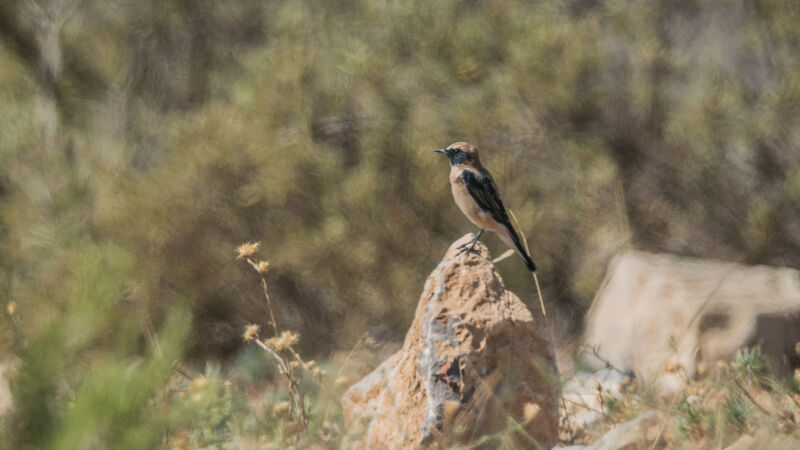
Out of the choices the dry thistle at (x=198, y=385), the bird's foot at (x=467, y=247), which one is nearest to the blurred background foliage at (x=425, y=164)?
the bird's foot at (x=467, y=247)

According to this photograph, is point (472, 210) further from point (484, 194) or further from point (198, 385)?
point (198, 385)

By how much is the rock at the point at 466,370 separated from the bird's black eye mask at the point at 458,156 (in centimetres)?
92

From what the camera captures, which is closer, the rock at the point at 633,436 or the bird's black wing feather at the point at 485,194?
the rock at the point at 633,436

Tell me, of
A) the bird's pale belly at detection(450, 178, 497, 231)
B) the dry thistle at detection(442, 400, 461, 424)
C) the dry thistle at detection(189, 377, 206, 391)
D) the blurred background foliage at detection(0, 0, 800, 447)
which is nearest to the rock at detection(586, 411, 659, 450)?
the dry thistle at detection(442, 400, 461, 424)

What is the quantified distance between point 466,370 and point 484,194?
119cm

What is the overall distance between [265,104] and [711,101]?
11.7ft

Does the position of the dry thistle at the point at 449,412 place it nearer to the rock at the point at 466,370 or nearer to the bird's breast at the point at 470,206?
the rock at the point at 466,370

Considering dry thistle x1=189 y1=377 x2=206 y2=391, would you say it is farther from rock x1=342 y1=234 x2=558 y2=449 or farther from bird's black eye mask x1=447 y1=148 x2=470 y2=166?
bird's black eye mask x1=447 y1=148 x2=470 y2=166

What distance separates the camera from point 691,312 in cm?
570

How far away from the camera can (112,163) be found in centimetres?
821

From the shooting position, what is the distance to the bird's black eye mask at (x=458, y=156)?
4.26 metres

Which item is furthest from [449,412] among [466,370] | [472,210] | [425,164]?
[425,164]

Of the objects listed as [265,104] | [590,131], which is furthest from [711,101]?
[265,104]

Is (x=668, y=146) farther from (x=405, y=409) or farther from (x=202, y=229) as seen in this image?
(x=405, y=409)
